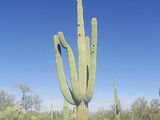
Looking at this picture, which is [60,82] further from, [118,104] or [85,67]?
[118,104]

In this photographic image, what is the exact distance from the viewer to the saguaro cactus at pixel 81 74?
775 centimetres

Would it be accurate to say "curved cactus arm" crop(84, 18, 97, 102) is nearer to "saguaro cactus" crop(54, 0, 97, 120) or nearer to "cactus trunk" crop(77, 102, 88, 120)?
"saguaro cactus" crop(54, 0, 97, 120)

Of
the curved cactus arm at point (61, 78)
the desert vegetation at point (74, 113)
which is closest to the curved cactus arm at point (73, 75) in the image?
the curved cactus arm at point (61, 78)

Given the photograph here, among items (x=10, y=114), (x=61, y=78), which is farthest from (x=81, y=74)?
(x=10, y=114)

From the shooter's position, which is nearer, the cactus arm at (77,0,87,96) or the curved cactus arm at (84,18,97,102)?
the curved cactus arm at (84,18,97,102)

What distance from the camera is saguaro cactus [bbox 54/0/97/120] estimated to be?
7.75 m

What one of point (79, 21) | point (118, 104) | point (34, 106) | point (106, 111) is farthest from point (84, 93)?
point (34, 106)

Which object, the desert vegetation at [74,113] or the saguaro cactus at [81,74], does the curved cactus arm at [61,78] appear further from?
the desert vegetation at [74,113]

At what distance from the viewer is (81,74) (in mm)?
8188

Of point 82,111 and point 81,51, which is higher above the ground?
point 81,51

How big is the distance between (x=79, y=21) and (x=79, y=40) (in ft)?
3.22

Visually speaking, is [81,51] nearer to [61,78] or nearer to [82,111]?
[61,78]

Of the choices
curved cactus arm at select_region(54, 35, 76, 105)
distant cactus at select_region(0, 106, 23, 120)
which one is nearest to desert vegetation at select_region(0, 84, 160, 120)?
distant cactus at select_region(0, 106, 23, 120)

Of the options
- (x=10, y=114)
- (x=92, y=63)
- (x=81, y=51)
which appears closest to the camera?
(x=92, y=63)
